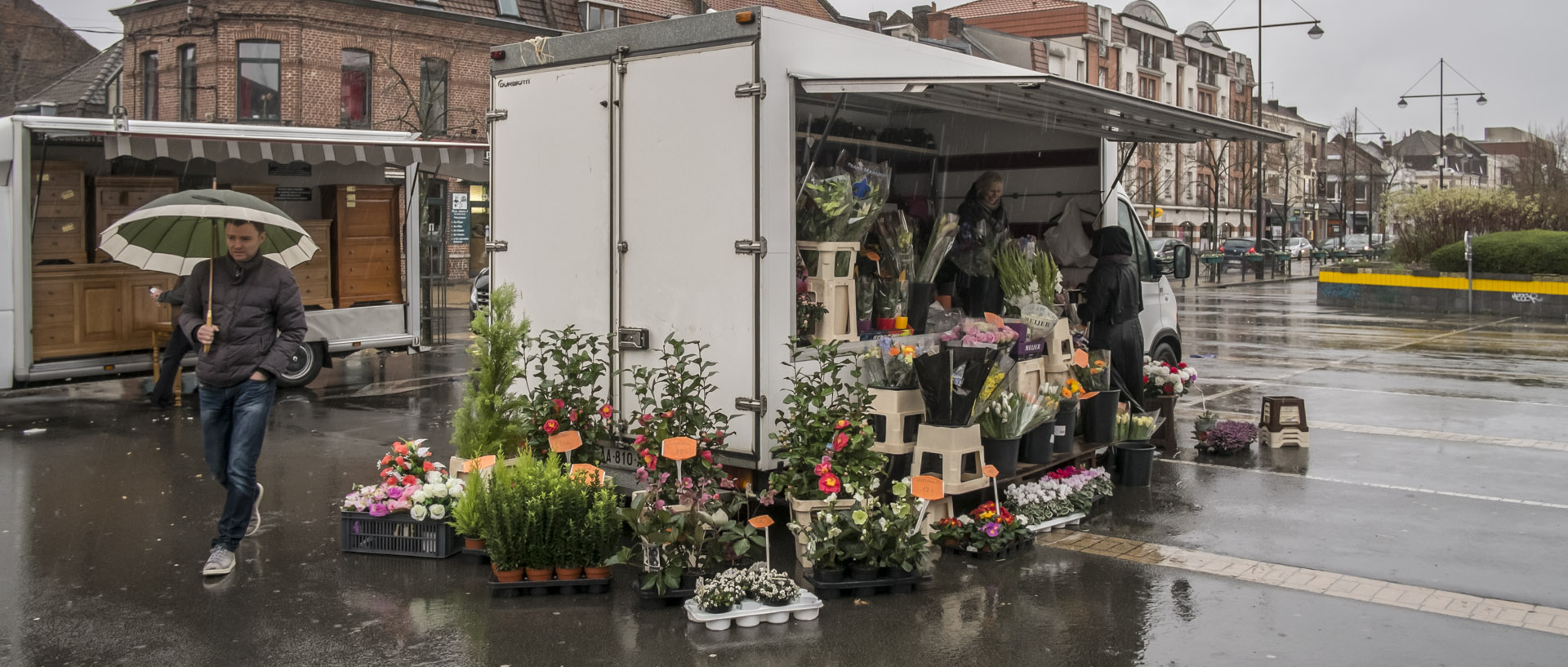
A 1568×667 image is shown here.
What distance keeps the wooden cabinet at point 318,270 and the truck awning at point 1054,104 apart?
7.77 m

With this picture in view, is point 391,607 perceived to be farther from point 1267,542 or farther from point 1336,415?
point 1336,415

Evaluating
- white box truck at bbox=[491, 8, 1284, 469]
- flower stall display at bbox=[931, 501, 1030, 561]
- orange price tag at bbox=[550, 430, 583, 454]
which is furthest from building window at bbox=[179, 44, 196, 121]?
flower stall display at bbox=[931, 501, 1030, 561]

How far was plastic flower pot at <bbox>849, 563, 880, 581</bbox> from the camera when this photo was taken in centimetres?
611

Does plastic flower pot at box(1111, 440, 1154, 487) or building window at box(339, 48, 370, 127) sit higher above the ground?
building window at box(339, 48, 370, 127)

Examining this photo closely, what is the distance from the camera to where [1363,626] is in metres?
5.62

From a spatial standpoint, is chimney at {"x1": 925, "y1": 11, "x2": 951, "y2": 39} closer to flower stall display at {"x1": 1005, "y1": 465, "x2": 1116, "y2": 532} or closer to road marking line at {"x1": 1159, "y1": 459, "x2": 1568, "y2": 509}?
road marking line at {"x1": 1159, "y1": 459, "x2": 1568, "y2": 509}

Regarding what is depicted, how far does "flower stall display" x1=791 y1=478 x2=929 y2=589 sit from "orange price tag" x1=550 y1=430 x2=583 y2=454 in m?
1.53

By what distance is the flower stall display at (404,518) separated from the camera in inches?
265

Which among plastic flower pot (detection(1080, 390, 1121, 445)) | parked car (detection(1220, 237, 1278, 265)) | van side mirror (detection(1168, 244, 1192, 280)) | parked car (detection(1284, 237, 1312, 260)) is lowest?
plastic flower pot (detection(1080, 390, 1121, 445))

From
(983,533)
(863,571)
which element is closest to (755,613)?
(863,571)

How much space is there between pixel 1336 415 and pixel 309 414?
1011 centimetres

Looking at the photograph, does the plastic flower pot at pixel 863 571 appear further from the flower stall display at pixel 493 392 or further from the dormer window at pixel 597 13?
the dormer window at pixel 597 13

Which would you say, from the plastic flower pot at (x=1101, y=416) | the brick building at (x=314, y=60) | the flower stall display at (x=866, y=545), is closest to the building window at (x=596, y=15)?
the brick building at (x=314, y=60)

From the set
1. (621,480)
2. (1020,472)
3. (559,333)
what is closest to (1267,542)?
(1020,472)
